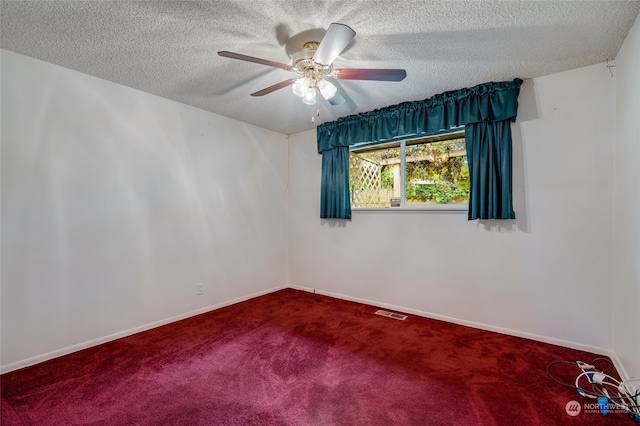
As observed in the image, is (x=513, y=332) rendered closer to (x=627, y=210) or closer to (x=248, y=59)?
(x=627, y=210)

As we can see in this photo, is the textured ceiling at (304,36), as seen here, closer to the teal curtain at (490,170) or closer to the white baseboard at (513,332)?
the teal curtain at (490,170)

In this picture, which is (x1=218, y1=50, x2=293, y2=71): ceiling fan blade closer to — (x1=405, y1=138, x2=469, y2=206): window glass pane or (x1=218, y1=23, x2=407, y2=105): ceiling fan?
(x1=218, y1=23, x2=407, y2=105): ceiling fan

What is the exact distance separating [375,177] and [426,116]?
2.95 feet

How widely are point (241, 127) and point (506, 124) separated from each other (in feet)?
9.13

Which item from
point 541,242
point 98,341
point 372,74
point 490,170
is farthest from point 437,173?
point 98,341

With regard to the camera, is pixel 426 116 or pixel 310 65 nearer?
pixel 310 65

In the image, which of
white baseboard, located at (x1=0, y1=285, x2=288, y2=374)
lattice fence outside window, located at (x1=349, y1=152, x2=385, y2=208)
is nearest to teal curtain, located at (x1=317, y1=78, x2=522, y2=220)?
lattice fence outside window, located at (x1=349, y1=152, x2=385, y2=208)

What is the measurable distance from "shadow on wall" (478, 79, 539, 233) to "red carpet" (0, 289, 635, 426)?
3.28 feet

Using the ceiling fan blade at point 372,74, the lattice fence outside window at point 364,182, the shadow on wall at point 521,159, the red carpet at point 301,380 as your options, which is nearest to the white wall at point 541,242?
the shadow on wall at point 521,159

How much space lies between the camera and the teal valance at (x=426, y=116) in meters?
2.45

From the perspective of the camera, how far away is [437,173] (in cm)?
299

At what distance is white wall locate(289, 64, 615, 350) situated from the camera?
2172 millimetres

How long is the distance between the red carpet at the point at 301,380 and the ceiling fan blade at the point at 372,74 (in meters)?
1.92

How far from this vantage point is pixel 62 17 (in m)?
1.64
